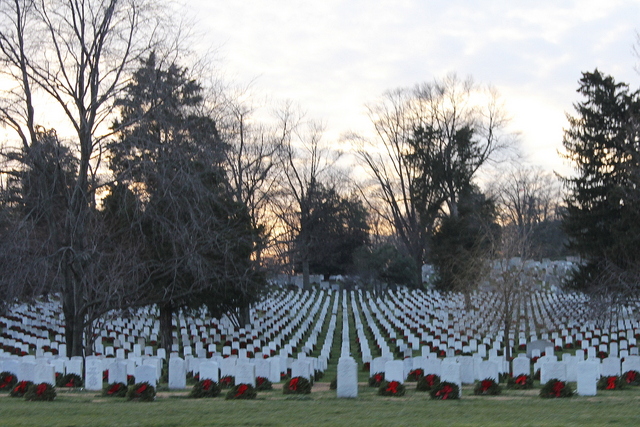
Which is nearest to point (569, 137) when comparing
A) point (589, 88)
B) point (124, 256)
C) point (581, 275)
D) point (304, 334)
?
point (589, 88)

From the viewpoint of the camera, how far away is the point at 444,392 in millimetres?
11406

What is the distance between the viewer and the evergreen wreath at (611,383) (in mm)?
13352

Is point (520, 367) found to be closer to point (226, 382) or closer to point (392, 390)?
point (392, 390)

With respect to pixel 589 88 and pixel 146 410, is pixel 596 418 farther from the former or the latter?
pixel 589 88

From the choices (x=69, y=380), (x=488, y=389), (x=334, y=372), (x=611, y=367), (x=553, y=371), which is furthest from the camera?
(x=334, y=372)

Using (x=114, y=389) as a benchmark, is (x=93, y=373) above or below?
above

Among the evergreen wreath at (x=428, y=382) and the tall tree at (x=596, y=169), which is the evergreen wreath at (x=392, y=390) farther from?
the tall tree at (x=596, y=169)

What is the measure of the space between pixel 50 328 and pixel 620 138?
24.2 metres

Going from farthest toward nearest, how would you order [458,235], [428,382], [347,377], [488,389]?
[458,235]
[428,382]
[488,389]
[347,377]

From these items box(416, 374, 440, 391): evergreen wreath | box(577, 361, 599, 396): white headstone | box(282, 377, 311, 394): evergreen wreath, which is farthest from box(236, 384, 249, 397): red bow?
box(577, 361, 599, 396): white headstone

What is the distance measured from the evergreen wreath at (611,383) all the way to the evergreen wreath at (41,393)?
9.23 m

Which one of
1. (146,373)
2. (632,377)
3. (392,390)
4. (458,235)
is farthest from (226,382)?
(458,235)

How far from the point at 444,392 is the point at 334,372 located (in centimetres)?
844

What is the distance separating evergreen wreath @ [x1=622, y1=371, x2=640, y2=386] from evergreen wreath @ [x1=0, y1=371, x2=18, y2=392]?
36.4 feet
